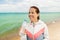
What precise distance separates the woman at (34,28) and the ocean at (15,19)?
3.7 inches

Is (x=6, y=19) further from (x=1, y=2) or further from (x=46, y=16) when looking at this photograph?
(x=46, y=16)

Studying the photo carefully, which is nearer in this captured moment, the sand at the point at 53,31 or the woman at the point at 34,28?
the woman at the point at 34,28

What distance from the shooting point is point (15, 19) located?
55.6 inches

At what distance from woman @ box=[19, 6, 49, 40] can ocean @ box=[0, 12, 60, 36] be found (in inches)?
3.7

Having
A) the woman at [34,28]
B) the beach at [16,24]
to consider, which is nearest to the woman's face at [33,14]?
the woman at [34,28]

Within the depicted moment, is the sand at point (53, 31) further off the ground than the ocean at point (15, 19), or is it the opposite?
the ocean at point (15, 19)

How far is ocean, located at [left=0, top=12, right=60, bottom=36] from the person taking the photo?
4.59ft

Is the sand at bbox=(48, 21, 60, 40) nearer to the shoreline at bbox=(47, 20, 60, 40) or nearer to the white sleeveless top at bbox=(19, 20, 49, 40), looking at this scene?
the shoreline at bbox=(47, 20, 60, 40)

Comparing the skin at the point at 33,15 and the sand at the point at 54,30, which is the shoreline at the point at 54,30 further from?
the skin at the point at 33,15

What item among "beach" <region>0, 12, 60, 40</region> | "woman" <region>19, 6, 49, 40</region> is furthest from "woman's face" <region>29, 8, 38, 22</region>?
"beach" <region>0, 12, 60, 40</region>

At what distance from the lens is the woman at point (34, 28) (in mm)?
1275

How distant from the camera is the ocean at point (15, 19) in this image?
4.59ft

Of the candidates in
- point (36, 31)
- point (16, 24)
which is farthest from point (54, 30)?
point (16, 24)

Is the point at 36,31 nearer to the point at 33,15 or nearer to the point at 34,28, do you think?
the point at 34,28
